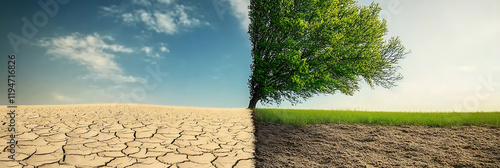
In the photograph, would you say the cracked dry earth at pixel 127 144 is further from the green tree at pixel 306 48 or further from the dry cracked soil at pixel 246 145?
the green tree at pixel 306 48

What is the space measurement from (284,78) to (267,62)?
4.15ft

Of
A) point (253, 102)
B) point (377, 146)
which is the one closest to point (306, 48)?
point (253, 102)

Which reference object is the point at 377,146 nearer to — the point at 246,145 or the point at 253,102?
the point at 246,145

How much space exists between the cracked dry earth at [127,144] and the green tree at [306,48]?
21.0 feet

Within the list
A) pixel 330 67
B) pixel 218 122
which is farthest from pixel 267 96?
pixel 218 122

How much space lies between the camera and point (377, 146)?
19.2ft

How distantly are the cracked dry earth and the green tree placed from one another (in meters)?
6.41

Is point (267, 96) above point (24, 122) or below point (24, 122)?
above

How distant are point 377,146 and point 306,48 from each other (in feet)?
32.5

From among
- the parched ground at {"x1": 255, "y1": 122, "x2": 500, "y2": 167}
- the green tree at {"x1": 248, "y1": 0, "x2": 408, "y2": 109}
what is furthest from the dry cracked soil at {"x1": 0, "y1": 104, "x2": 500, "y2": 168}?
the green tree at {"x1": 248, "y1": 0, "x2": 408, "y2": 109}

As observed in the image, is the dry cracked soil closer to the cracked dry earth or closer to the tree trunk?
the cracked dry earth

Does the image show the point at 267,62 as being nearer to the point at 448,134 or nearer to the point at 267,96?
the point at 267,96

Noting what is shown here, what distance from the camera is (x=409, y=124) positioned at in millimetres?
8133

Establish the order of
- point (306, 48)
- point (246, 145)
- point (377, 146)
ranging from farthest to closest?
point (306, 48), point (246, 145), point (377, 146)
